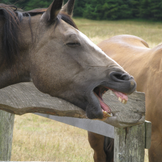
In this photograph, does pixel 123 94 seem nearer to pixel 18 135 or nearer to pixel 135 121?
pixel 135 121

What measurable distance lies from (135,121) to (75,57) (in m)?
0.64

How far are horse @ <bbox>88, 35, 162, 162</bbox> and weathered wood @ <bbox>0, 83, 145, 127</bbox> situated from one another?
2.98ft

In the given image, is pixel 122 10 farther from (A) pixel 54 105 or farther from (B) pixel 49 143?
(A) pixel 54 105

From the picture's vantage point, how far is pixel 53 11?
1.46 m

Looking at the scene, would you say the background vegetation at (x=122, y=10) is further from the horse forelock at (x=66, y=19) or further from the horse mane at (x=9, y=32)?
the horse mane at (x=9, y=32)

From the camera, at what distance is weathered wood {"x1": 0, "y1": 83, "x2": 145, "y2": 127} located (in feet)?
5.37

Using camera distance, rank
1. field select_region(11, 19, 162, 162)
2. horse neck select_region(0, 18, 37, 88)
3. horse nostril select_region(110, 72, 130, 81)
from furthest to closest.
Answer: field select_region(11, 19, 162, 162) < horse neck select_region(0, 18, 37, 88) < horse nostril select_region(110, 72, 130, 81)

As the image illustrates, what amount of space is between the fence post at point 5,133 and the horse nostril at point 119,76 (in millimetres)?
1805

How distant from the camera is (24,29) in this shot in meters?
1.51

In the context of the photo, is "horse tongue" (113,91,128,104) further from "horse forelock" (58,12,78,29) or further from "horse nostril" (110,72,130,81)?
"horse forelock" (58,12,78,29)

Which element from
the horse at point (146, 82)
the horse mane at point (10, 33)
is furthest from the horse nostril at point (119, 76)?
the horse at point (146, 82)

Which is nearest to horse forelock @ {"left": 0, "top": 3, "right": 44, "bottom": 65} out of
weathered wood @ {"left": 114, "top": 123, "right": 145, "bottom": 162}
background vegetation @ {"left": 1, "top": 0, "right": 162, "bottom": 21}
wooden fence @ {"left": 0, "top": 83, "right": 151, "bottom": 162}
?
wooden fence @ {"left": 0, "top": 83, "right": 151, "bottom": 162}

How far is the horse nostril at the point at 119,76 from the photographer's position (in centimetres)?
135

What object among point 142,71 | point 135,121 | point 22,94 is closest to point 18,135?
point 142,71
